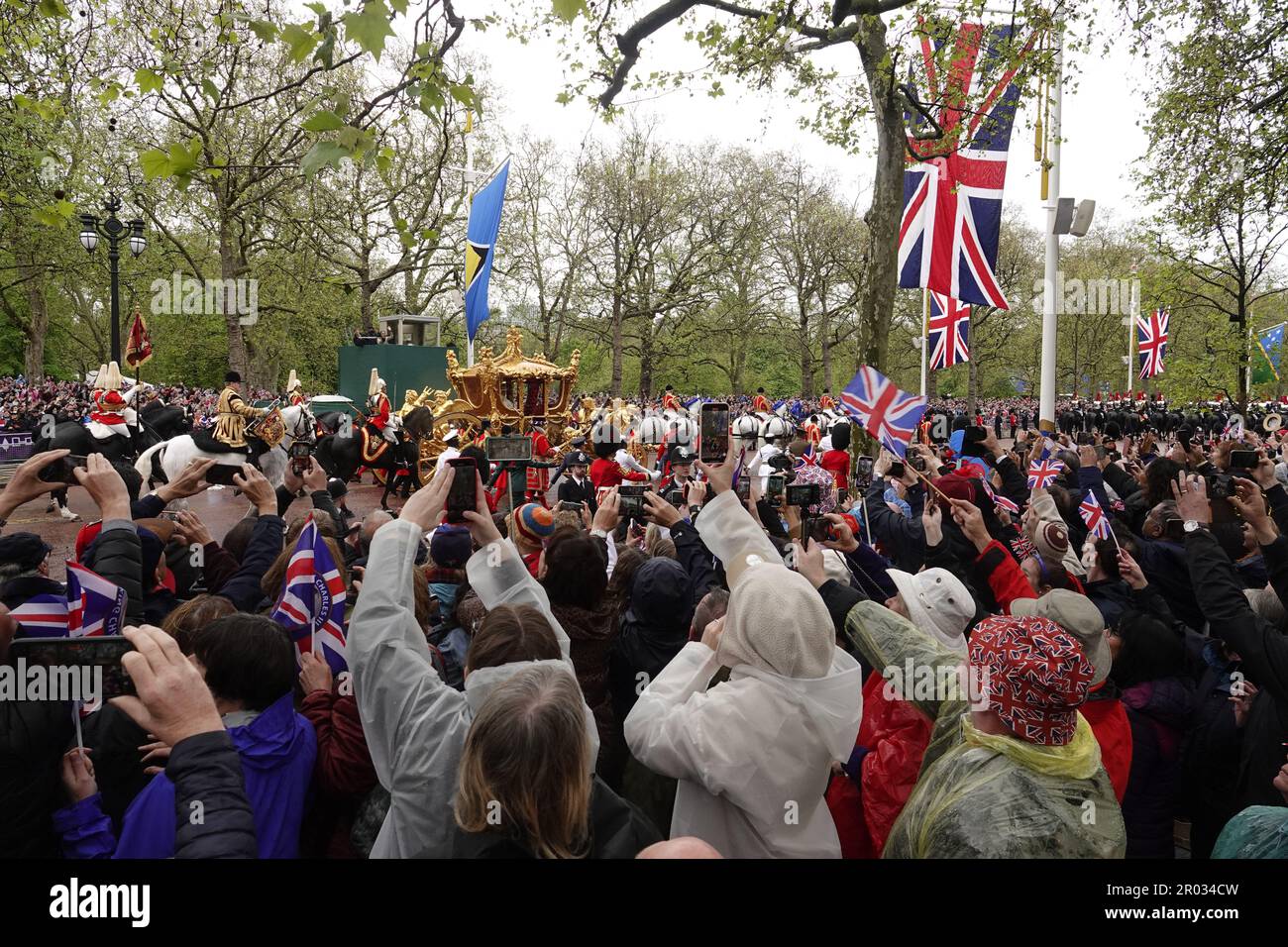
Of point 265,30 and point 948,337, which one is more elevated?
point 265,30

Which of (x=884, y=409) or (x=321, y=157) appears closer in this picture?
(x=321, y=157)

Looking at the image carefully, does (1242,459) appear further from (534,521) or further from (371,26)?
(371,26)

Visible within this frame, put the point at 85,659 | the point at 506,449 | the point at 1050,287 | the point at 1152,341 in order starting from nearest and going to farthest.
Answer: the point at 85,659 < the point at 506,449 < the point at 1050,287 < the point at 1152,341

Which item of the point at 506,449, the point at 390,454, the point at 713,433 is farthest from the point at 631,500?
the point at 390,454

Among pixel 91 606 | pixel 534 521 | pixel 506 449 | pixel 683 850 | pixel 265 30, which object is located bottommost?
pixel 683 850

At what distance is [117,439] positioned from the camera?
35.2 feet

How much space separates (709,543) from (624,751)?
0.88m

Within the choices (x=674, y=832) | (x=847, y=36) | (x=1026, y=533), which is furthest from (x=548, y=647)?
(x=847, y=36)

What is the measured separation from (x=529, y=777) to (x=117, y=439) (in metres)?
11.1

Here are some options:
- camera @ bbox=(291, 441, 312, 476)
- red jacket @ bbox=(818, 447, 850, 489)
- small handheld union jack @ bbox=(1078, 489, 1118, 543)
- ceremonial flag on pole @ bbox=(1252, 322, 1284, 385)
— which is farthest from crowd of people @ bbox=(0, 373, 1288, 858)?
ceremonial flag on pole @ bbox=(1252, 322, 1284, 385)

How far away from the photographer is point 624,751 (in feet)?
10.7

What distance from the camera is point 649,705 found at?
2.33m

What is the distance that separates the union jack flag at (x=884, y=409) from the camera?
21.0 feet

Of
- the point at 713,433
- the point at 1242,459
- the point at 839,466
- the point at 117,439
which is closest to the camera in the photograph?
the point at 713,433
